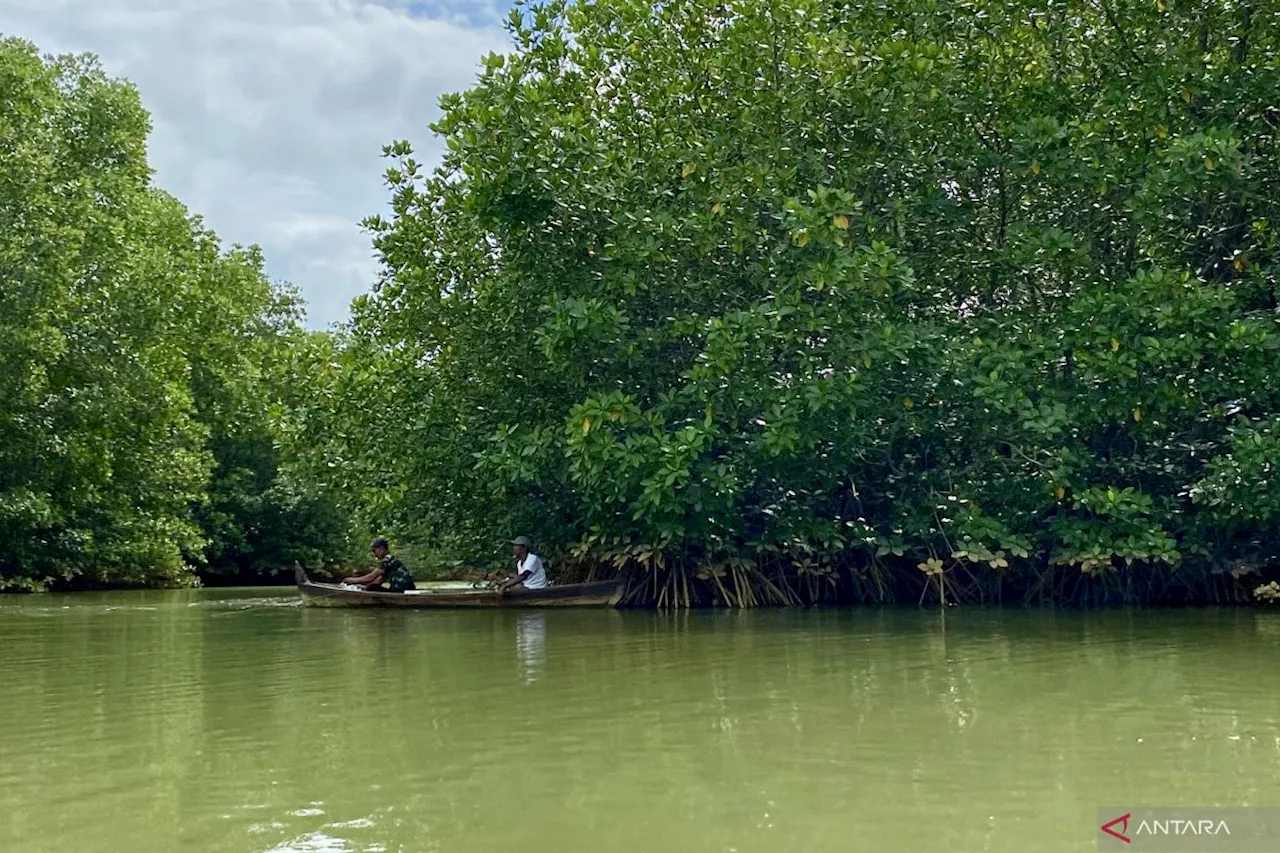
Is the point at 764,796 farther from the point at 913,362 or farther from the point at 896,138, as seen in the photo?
the point at 896,138

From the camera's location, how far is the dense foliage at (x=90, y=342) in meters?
22.7

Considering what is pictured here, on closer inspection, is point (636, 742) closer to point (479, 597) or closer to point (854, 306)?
point (854, 306)

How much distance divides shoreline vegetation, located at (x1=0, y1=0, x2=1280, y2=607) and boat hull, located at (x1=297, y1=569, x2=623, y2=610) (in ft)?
1.32

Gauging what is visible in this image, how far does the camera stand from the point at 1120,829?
4.19 m

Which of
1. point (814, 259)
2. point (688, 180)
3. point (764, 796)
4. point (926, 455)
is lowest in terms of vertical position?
point (764, 796)

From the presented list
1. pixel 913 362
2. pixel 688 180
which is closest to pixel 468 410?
pixel 688 180

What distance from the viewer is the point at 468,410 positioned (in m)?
16.3

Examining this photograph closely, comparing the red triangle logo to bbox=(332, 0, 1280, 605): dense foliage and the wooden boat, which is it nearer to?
bbox=(332, 0, 1280, 605): dense foliage

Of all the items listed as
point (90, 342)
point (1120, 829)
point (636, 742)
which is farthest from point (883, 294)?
point (90, 342)

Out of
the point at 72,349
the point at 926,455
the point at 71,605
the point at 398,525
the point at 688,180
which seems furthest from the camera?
the point at 72,349

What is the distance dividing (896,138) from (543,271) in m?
4.03

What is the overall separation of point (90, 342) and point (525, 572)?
40.1 feet

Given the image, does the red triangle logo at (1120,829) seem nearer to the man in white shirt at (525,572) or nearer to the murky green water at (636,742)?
the murky green water at (636,742)

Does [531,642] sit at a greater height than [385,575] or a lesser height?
lesser
